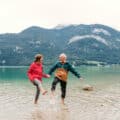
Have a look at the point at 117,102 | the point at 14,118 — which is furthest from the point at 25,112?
the point at 117,102

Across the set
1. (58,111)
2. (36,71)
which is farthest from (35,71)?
(58,111)

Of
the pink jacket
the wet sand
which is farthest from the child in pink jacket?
the wet sand

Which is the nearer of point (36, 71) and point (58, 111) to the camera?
point (58, 111)

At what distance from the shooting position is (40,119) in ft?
53.8

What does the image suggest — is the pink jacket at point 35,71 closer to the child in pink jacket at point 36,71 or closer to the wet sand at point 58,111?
the child in pink jacket at point 36,71

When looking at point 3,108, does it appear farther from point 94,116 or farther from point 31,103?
point 94,116

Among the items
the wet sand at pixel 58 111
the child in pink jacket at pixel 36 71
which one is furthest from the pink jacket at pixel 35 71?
the wet sand at pixel 58 111

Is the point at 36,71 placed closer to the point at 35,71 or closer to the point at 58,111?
the point at 35,71

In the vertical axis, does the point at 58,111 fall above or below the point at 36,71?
below

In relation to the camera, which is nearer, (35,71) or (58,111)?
(58,111)

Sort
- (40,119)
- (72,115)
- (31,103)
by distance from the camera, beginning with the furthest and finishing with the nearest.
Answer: (31,103) → (72,115) → (40,119)

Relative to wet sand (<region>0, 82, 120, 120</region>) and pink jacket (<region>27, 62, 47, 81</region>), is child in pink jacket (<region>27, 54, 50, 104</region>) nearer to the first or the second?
pink jacket (<region>27, 62, 47, 81</region>)

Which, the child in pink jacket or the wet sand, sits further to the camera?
the child in pink jacket

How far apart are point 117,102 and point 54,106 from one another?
4.35 meters
